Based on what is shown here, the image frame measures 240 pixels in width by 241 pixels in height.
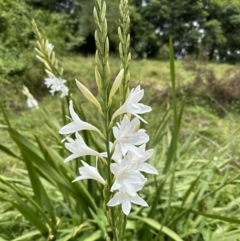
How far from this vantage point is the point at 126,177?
70 cm

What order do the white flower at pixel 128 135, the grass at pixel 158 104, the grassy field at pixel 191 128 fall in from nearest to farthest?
the white flower at pixel 128 135, the grassy field at pixel 191 128, the grass at pixel 158 104

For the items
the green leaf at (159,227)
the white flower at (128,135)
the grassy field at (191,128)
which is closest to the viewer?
the white flower at (128,135)

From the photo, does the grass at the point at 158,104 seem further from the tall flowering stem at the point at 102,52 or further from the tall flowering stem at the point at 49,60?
the tall flowering stem at the point at 102,52

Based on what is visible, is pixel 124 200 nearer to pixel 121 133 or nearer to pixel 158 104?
pixel 121 133

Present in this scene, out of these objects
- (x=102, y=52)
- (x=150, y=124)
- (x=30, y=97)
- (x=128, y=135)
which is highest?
(x=102, y=52)

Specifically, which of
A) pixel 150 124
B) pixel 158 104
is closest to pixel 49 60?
pixel 150 124

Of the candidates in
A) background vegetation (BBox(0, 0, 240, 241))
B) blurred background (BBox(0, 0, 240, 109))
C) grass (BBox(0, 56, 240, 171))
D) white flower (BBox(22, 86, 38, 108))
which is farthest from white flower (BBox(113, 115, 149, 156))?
blurred background (BBox(0, 0, 240, 109))

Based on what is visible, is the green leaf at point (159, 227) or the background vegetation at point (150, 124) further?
the background vegetation at point (150, 124)

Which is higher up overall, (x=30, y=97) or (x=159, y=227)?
(x=30, y=97)

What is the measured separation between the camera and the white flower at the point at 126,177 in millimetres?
685

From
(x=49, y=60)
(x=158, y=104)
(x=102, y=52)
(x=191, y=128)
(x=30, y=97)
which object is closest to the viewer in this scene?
(x=102, y=52)

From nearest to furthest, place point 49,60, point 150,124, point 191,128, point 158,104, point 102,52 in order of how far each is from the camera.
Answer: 1. point 102,52
2. point 49,60
3. point 150,124
4. point 191,128
5. point 158,104

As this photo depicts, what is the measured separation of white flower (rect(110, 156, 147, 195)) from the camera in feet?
2.25

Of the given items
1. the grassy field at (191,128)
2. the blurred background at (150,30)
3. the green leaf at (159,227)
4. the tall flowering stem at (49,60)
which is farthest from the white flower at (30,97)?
the blurred background at (150,30)
